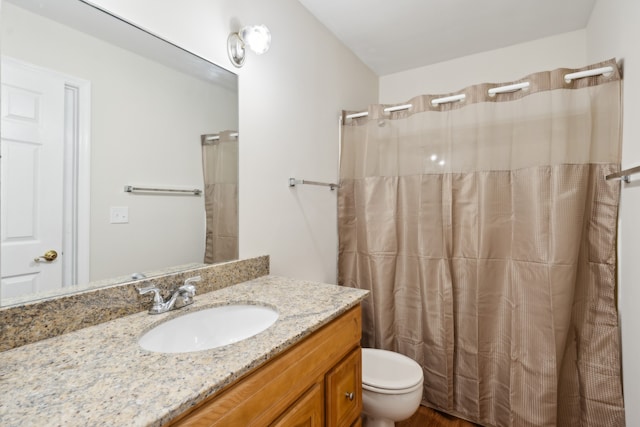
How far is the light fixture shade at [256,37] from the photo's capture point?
1.29 m

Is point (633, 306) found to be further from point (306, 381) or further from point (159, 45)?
point (159, 45)

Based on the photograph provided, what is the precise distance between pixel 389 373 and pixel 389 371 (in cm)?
1

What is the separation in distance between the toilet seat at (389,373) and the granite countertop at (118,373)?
76 centimetres

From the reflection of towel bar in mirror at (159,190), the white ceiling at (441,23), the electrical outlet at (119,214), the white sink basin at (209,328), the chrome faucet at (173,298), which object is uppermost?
the white ceiling at (441,23)

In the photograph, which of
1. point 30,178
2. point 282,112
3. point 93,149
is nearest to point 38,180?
point 30,178

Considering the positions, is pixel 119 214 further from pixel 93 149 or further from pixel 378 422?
pixel 378 422

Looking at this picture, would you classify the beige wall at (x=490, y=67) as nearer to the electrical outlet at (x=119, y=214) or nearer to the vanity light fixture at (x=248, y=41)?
the vanity light fixture at (x=248, y=41)

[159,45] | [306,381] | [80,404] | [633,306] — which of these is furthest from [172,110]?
[633,306]

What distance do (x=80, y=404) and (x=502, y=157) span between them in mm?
1966

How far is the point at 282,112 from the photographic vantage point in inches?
64.1

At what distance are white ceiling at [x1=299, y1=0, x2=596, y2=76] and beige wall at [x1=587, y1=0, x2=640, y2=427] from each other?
438 millimetres

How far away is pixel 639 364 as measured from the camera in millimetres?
1160

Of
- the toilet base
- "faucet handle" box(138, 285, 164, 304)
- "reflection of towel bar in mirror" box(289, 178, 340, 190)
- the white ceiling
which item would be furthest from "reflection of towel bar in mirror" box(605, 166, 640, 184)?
"faucet handle" box(138, 285, 164, 304)

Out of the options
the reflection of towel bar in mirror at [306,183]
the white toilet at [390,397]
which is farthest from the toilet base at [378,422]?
the reflection of towel bar in mirror at [306,183]
